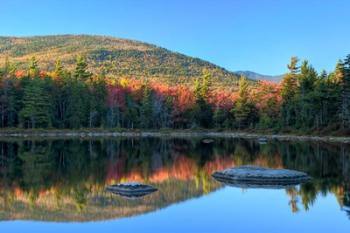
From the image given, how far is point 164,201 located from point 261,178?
8.34 m

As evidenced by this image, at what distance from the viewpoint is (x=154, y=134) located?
100188mm

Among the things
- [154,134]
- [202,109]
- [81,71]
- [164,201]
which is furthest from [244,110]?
[164,201]

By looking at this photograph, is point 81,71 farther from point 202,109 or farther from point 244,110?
point 244,110

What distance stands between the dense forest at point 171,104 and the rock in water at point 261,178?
1834 inches

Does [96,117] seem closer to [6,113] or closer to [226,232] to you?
[6,113]

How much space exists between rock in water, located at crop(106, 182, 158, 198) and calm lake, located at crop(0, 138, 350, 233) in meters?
0.47

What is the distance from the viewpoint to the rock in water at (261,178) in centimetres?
3020

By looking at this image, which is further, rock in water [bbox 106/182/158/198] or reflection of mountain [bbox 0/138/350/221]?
rock in water [bbox 106/182/158/198]

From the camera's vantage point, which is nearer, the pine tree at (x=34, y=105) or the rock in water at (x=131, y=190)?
the rock in water at (x=131, y=190)

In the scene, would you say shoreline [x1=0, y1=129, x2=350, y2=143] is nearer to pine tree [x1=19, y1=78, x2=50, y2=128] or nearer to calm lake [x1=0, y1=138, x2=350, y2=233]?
pine tree [x1=19, y1=78, x2=50, y2=128]

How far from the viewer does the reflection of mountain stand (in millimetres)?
22656

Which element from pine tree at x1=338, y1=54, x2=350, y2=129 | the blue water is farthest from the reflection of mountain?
pine tree at x1=338, y1=54, x2=350, y2=129

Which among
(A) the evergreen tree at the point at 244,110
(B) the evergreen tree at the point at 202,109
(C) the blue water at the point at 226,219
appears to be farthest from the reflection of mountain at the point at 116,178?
(B) the evergreen tree at the point at 202,109

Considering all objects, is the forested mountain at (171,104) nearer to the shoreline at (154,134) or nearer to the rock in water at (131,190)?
the shoreline at (154,134)
